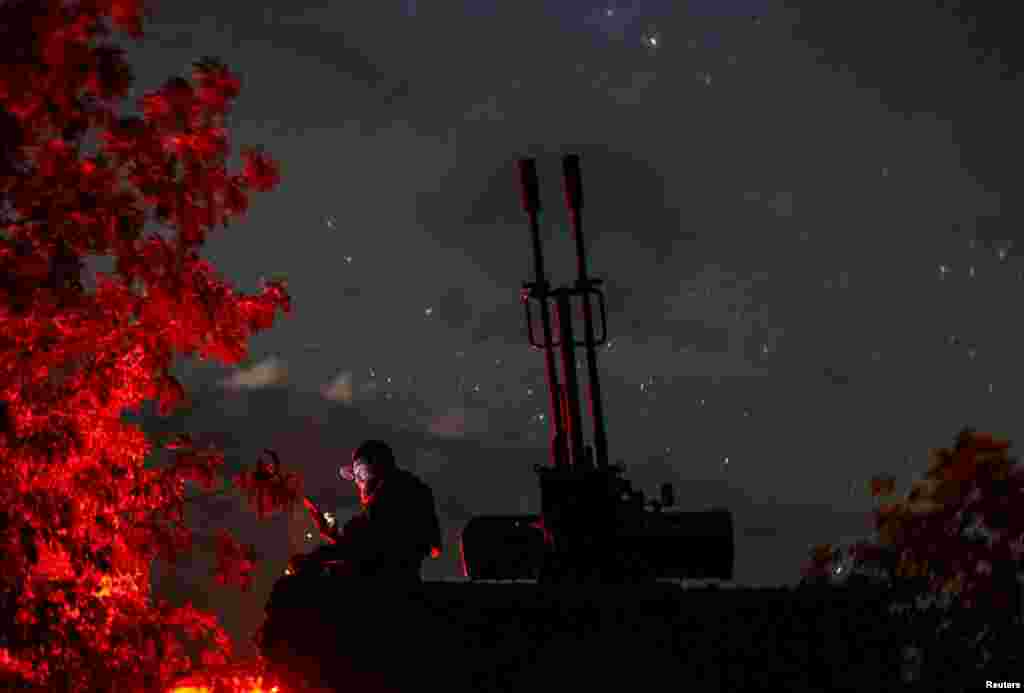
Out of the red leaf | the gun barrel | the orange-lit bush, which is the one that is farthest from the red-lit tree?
the orange-lit bush

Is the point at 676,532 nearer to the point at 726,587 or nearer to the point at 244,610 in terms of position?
the point at 726,587

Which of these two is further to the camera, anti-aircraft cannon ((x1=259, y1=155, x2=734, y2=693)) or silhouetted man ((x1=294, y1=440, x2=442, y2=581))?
silhouetted man ((x1=294, y1=440, x2=442, y2=581))

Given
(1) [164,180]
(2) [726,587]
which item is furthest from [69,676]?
(2) [726,587]

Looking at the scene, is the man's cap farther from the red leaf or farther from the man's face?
the red leaf

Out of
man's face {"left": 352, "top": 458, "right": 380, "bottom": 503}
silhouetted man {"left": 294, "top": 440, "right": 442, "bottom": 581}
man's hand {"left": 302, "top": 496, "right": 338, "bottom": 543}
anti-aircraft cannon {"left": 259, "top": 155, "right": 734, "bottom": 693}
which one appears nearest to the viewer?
anti-aircraft cannon {"left": 259, "top": 155, "right": 734, "bottom": 693}

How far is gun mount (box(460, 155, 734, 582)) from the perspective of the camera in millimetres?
7000

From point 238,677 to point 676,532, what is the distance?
601 cm

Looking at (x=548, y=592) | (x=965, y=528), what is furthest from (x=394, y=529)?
(x=965, y=528)

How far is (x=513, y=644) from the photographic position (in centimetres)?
524

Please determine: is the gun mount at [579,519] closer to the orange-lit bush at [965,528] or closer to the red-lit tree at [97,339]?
the red-lit tree at [97,339]

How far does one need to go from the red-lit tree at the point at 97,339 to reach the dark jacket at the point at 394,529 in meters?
2.85

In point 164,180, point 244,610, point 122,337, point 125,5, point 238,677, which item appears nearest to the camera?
point 125,5

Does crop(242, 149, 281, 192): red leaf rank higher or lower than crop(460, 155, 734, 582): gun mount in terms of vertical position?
higher

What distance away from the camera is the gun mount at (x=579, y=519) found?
700 centimetres
